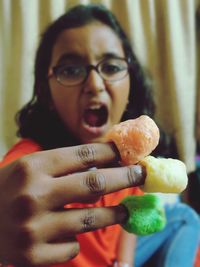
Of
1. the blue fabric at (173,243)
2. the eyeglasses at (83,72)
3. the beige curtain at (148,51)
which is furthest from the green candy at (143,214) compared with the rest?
the beige curtain at (148,51)

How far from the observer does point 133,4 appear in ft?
4.29

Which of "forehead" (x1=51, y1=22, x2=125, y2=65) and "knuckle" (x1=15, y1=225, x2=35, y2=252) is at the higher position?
"forehead" (x1=51, y1=22, x2=125, y2=65)

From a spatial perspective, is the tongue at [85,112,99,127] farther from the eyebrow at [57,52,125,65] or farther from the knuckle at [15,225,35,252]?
the knuckle at [15,225,35,252]

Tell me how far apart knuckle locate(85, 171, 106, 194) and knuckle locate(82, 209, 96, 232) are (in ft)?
0.09

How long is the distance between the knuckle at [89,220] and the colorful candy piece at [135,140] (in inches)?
2.5

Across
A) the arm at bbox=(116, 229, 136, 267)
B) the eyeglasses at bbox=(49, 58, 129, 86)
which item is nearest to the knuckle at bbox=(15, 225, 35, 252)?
the eyeglasses at bbox=(49, 58, 129, 86)

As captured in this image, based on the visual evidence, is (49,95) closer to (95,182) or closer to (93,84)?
(93,84)

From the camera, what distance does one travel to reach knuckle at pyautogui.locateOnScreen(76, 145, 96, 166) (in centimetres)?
35

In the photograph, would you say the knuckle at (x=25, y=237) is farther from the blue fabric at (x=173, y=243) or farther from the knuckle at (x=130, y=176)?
the blue fabric at (x=173, y=243)

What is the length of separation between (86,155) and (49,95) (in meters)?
0.60

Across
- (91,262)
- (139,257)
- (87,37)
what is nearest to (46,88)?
(87,37)

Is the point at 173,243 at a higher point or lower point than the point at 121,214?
lower

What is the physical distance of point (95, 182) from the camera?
1.14 ft

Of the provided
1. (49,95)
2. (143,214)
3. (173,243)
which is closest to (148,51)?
(49,95)
